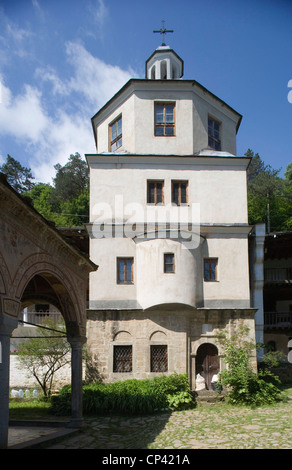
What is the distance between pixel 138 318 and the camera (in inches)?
813

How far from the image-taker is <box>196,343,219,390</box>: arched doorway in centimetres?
2073

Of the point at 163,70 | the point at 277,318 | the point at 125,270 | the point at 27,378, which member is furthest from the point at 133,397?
the point at 163,70

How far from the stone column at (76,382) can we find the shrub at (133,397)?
12.4 feet

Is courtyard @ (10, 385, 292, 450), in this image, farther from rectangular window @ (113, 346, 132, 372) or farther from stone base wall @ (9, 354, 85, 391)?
stone base wall @ (9, 354, 85, 391)

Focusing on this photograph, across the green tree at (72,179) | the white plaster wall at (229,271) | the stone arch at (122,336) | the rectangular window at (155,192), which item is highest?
the green tree at (72,179)

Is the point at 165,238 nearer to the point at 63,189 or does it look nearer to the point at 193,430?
the point at 193,430

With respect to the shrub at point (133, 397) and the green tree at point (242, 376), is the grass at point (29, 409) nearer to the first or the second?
the shrub at point (133, 397)

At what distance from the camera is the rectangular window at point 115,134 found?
23938 mm

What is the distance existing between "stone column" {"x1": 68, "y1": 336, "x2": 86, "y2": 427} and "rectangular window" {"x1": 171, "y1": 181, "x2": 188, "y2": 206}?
10.1 meters

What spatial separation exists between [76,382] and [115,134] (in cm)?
1416

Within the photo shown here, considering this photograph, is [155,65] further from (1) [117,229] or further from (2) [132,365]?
(2) [132,365]

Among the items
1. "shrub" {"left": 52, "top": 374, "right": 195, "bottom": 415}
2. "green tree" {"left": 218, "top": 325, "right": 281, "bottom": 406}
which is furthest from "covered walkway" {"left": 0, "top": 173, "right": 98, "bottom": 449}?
"green tree" {"left": 218, "top": 325, "right": 281, "bottom": 406}

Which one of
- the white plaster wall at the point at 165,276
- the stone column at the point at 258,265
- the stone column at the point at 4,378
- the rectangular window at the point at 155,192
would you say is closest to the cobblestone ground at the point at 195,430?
the stone column at the point at 4,378

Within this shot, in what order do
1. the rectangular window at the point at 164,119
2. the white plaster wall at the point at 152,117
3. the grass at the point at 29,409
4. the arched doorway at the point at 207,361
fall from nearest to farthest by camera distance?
the grass at the point at 29,409
the arched doorway at the point at 207,361
the white plaster wall at the point at 152,117
the rectangular window at the point at 164,119
